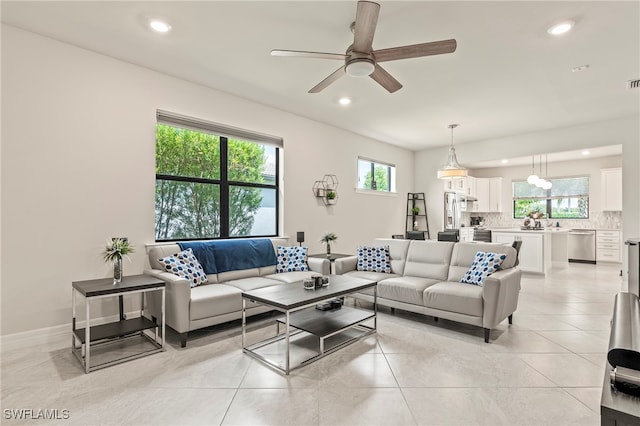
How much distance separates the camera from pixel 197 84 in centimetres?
408

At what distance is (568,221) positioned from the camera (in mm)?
8625

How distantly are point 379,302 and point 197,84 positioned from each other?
3.53 metres

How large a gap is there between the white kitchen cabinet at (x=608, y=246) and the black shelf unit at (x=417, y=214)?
432 cm

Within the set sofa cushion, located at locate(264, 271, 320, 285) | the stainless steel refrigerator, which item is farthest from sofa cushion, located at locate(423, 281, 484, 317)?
the stainless steel refrigerator

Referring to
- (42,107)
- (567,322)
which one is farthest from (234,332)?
(567,322)

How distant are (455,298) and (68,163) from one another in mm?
4038

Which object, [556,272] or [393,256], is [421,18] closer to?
[393,256]

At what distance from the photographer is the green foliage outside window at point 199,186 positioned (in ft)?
13.1

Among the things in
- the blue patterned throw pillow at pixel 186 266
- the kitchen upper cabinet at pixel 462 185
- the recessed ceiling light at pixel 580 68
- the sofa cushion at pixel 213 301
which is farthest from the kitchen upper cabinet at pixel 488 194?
the blue patterned throw pillow at pixel 186 266

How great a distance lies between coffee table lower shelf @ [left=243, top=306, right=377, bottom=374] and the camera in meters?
2.70

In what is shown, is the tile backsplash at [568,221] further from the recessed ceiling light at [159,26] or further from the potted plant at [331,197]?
the recessed ceiling light at [159,26]

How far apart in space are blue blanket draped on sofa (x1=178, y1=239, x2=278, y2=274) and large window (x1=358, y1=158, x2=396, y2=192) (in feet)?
9.46

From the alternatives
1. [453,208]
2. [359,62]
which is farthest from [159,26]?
[453,208]

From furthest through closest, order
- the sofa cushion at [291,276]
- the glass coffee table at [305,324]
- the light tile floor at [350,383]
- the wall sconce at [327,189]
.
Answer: the wall sconce at [327,189] → the sofa cushion at [291,276] → the glass coffee table at [305,324] → the light tile floor at [350,383]
